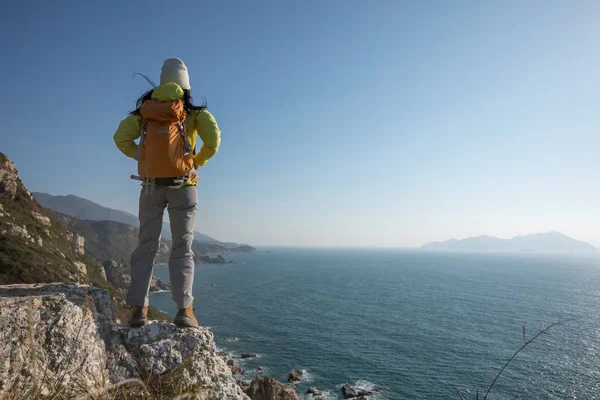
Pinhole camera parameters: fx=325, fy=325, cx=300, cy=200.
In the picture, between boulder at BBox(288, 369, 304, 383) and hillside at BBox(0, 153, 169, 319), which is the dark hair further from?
boulder at BBox(288, 369, 304, 383)

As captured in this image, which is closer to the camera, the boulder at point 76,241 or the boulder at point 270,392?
the boulder at point 270,392

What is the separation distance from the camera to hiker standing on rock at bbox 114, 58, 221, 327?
4758 millimetres

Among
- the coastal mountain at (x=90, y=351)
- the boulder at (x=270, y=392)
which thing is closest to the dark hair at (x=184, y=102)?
the coastal mountain at (x=90, y=351)

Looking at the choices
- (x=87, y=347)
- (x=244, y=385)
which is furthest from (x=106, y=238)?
(x=87, y=347)

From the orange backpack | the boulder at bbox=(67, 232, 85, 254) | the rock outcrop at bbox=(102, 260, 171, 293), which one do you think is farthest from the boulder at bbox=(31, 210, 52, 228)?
the orange backpack

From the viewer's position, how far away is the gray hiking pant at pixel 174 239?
16.1 ft

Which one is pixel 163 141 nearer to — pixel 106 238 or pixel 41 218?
pixel 41 218

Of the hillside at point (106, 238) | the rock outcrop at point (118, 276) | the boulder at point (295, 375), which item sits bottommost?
the boulder at point (295, 375)

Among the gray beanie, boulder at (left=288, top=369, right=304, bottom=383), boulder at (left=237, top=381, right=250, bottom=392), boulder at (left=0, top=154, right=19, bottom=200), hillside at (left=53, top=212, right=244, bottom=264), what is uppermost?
boulder at (left=0, top=154, right=19, bottom=200)

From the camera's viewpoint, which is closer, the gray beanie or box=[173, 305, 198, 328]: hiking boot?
box=[173, 305, 198, 328]: hiking boot

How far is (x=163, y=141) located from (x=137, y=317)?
8.45 ft

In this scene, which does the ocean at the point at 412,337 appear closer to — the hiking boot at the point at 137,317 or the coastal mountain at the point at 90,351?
the coastal mountain at the point at 90,351

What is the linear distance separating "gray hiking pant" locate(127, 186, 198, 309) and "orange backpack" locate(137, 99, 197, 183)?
0.93 ft

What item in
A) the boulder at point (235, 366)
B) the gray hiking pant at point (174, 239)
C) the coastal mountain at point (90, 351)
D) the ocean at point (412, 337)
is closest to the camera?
the coastal mountain at point (90, 351)
